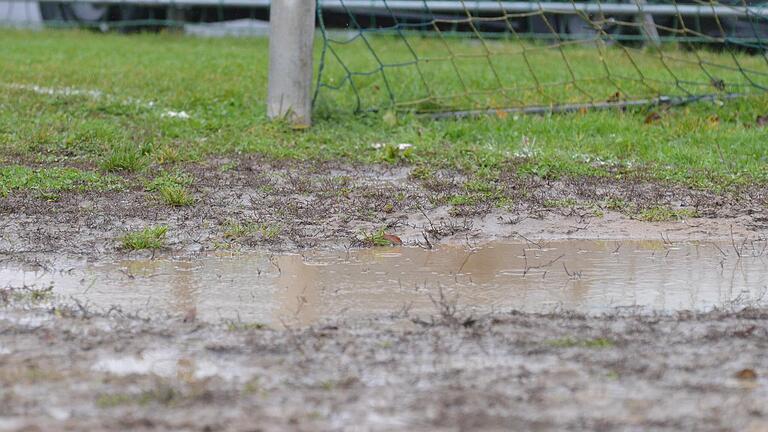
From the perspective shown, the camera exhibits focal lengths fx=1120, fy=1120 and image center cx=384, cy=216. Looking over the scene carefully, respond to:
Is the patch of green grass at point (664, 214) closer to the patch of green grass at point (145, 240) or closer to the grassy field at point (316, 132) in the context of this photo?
the grassy field at point (316, 132)

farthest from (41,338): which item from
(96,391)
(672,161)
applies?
(672,161)

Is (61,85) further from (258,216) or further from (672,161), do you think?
(672,161)

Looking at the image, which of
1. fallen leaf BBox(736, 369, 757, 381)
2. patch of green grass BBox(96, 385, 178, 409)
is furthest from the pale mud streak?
fallen leaf BBox(736, 369, 757, 381)

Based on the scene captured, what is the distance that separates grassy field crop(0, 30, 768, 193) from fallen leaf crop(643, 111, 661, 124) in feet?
0.04

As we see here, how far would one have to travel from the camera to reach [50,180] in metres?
5.47

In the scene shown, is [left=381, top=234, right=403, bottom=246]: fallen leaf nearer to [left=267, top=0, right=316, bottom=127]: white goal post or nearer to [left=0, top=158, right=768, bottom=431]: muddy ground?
[left=0, top=158, right=768, bottom=431]: muddy ground

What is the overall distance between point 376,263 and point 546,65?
230 inches

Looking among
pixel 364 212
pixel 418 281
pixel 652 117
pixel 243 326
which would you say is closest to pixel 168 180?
pixel 364 212

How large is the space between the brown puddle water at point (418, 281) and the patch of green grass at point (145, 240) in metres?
0.16

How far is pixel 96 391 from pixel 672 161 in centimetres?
419

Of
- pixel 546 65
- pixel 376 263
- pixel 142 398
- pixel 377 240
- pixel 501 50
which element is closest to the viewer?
pixel 142 398

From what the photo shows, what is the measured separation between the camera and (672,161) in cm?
631

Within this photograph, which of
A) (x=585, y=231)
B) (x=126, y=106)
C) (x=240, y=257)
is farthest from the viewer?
(x=126, y=106)

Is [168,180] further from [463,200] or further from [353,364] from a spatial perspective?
[353,364]
